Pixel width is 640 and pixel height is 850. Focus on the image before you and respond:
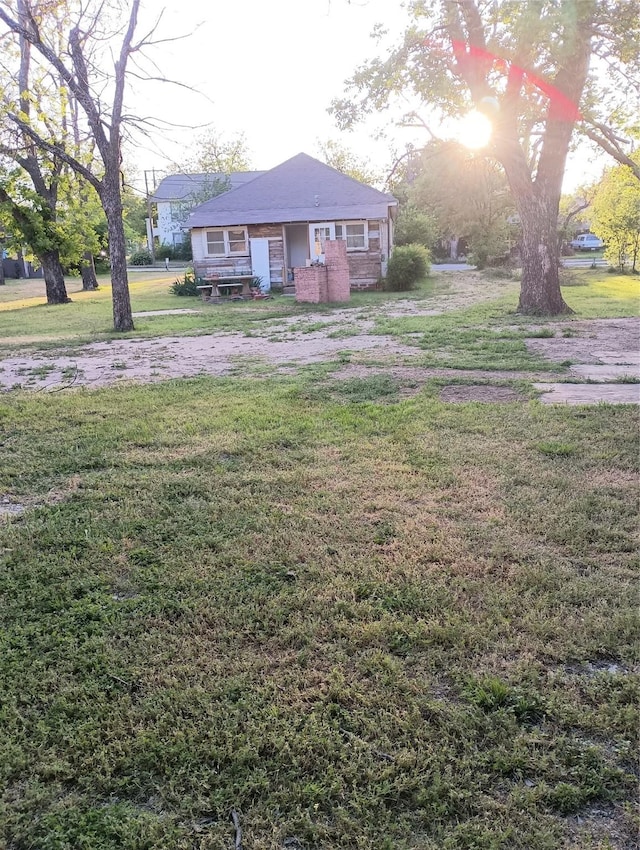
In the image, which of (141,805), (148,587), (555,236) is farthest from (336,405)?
(555,236)

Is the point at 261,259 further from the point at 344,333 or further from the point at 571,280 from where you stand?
the point at 344,333

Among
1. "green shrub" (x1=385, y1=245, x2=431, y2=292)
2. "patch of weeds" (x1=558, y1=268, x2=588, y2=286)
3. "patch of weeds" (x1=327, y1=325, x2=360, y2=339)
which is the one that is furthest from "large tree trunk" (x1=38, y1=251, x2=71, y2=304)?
"patch of weeds" (x1=558, y1=268, x2=588, y2=286)

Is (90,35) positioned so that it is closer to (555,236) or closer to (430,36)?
(430,36)

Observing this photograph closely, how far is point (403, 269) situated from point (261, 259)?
5.57 m

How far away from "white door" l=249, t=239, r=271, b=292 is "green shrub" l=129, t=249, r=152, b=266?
26389 millimetres

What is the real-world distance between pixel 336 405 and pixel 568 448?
88.3 inches

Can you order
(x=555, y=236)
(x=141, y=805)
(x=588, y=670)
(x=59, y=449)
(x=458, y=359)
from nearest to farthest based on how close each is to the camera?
(x=141, y=805)
(x=588, y=670)
(x=59, y=449)
(x=458, y=359)
(x=555, y=236)

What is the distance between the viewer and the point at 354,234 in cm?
2361

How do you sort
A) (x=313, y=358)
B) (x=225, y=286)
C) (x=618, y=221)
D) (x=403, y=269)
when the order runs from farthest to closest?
(x=618, y=221) < (x=225, y=286) < (x=403, y=269) < (x=313, y=358)

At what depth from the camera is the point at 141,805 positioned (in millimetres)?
1688

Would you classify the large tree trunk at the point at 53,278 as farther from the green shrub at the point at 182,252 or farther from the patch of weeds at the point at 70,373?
the green shrub at the point at 182,252

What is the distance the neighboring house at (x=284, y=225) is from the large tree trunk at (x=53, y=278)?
5.18 meters

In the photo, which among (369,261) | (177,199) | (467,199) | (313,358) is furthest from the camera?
(177,199)

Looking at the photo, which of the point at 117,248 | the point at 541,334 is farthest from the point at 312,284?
the point at 541,334
